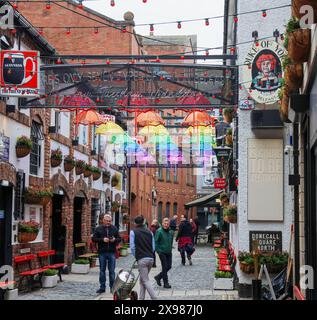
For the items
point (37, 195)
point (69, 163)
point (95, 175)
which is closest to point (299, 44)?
point (37, 195)

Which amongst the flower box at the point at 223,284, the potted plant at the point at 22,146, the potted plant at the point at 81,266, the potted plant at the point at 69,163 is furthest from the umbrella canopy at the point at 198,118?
the potted plant at the point at 22,146

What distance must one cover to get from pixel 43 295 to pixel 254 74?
6.75m

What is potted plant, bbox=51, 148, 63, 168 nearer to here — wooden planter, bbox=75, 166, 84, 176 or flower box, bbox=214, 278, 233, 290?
wooden planter, bbox=75, 166, 84, 176

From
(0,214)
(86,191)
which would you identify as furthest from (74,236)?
(0,214)

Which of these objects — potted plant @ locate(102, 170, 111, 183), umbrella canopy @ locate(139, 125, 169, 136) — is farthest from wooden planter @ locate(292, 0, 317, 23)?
potted plant @ locate(102, 170, 111, 183)

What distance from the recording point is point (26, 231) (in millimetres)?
15852

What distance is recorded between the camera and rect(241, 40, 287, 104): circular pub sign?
1427 cm

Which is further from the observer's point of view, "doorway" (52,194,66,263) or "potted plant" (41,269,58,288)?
"doorway" (52,194,66,263)

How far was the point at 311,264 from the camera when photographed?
28.8ft

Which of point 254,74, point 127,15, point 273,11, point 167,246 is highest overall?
point 127,15

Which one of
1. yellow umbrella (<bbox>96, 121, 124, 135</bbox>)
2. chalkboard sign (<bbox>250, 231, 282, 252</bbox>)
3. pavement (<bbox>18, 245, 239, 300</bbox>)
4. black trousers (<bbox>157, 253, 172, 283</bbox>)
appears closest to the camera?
chalkboard sign (<bbox>250, 231, 282, 252</bbox>)

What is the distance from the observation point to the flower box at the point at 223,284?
15820mm

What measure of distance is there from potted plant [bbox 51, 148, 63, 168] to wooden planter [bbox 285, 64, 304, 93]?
10.9m

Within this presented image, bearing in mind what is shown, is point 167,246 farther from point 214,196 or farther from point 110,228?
point 214,196
